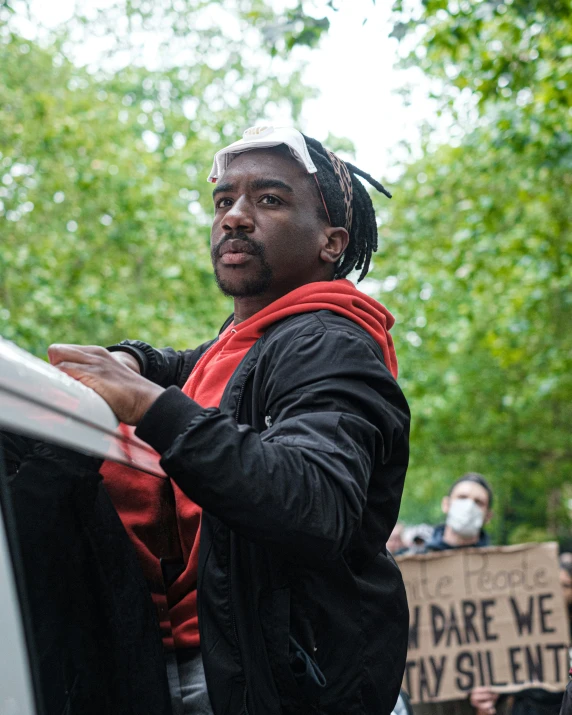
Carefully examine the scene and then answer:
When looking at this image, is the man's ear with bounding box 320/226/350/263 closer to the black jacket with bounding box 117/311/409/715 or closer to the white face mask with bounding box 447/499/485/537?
the black jacket with bounding box 117/311/409/715

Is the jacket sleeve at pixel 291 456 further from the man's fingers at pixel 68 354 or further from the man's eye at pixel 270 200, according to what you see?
the man's eye at pixel 270 200

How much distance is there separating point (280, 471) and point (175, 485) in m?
0.48

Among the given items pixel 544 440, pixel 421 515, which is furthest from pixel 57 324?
pixel 421 515

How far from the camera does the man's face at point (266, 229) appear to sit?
2.13 metres

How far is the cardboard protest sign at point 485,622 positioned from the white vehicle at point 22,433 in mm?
4949

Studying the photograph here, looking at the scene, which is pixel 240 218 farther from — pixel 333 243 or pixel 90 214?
pixel 90 214

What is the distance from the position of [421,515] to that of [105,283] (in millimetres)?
35793

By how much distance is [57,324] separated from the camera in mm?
13758

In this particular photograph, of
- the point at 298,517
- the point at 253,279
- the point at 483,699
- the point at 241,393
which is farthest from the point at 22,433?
the point at 483,699

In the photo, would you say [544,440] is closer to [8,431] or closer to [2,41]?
[2,41]

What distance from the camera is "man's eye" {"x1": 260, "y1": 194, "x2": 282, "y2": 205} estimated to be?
2154 millimetres

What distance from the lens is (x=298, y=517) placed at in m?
1.54

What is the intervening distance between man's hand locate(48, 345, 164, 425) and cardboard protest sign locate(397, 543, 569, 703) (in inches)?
184

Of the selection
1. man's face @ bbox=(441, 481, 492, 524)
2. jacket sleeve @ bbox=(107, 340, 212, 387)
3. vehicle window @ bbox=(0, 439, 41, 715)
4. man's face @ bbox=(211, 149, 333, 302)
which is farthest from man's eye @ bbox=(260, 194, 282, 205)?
man's face @ bbox=(441, 481, 492, 524)
